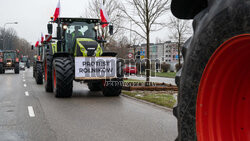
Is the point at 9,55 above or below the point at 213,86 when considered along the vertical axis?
above

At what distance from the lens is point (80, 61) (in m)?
11.4

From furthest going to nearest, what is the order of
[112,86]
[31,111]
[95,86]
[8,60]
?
[8,60], [95,86], [112,86], [31,111]

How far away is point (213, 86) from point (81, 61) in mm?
9393

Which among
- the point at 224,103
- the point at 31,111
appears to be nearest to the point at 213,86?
the point at 224,103

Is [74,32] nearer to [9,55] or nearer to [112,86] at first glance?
[112,86]

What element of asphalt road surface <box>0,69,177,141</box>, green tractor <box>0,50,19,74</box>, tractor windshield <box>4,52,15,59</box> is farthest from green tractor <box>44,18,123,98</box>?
tractor windshield <box>4,52,15,59</box>

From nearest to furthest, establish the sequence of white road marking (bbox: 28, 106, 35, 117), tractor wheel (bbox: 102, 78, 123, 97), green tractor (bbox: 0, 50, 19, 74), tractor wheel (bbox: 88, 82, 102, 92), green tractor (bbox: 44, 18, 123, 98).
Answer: white road marking (bbox: 28, 106, 35, 117) → green tractor (bbox: 44, 18, 123, 98) → tractor wheel (bbox: 102, 78, 123, 97) → tractor wheel (bbox: 88, 82, 102, 92) → green tractor (bbox: 0, 50, 19, 74)

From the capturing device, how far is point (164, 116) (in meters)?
7.73

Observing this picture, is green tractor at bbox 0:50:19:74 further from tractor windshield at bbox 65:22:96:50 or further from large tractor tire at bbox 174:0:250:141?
large tractor tire at bbox 174:0:250:141

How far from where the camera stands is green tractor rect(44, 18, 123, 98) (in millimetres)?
11028

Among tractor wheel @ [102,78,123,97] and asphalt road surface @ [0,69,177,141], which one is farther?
tractor wheel @ [102,78,123,97]

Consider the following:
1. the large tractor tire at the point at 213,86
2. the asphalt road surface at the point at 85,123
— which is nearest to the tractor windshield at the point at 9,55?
the asphalt road surface at the point at 85,123

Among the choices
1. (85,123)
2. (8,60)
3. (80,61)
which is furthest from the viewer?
(8,60)

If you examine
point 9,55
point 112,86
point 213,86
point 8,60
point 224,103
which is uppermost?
point 9,55
